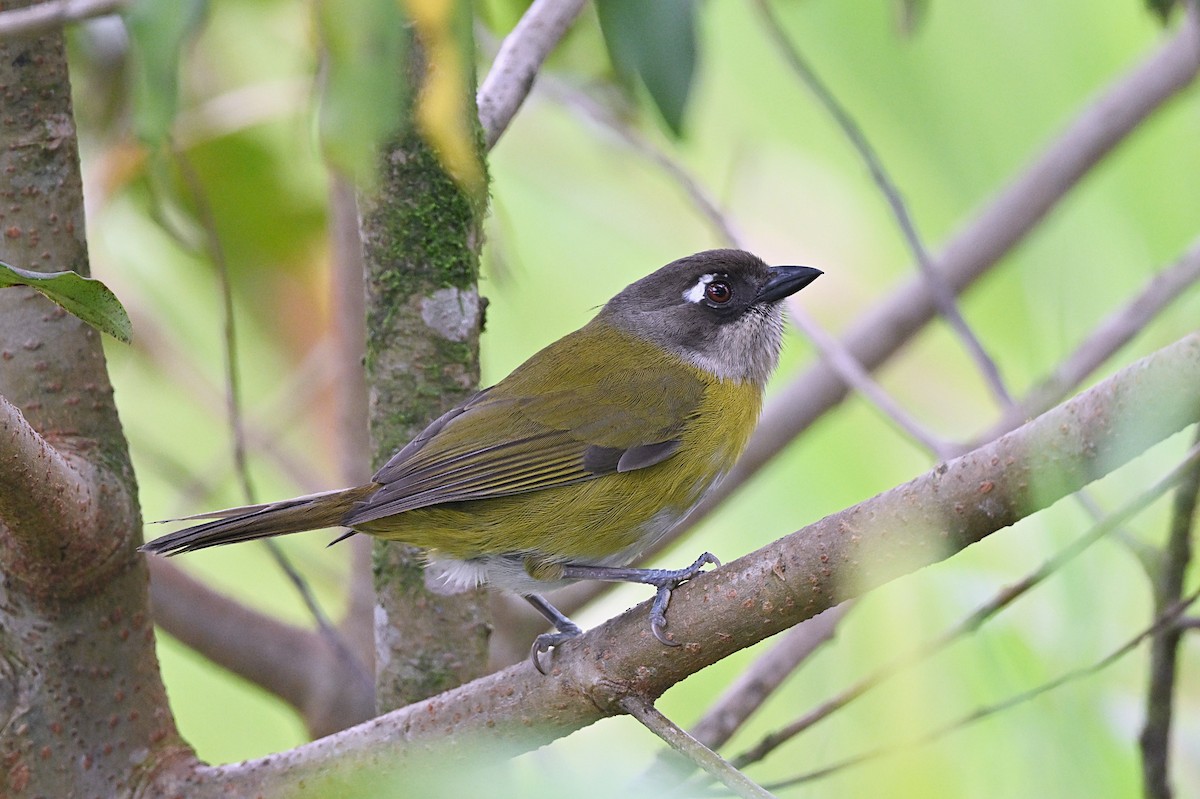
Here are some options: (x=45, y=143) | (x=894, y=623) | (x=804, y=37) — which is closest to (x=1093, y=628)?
(x=894, y=623)

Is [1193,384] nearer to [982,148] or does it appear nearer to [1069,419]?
[1069,419]

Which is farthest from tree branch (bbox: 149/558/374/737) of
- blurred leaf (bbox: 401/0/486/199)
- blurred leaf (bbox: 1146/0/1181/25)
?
blurred leaf (bbox: 1146/0/1181/25)

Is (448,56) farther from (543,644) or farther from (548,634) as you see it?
(548,634)

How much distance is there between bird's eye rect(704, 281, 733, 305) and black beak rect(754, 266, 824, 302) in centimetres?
8

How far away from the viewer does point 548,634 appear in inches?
102

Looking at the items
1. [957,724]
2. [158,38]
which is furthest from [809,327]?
[158,38]

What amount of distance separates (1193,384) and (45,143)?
196 cm

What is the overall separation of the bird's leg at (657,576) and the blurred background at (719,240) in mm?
304

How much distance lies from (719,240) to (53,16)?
7.79ft

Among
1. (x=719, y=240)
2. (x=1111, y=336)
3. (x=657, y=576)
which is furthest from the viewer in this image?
(x=719, y=240)

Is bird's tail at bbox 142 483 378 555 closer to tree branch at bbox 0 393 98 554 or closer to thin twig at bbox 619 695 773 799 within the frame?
tree branch at bbox 0 393 98 554

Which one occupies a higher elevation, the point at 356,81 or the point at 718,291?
the point at 718,291

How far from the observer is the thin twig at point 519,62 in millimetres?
2717

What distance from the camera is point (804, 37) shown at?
5000mm
